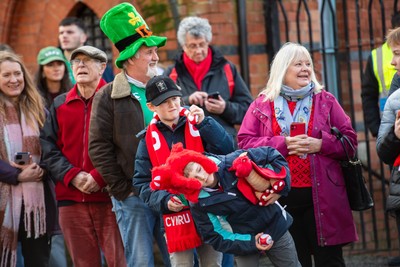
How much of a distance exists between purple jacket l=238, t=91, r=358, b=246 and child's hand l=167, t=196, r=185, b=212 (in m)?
0.84

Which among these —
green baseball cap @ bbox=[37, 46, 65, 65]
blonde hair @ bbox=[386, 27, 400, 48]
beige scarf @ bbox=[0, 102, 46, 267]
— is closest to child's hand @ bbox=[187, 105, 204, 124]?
blonde hair @ bbox=[386, 27, 400, 48]

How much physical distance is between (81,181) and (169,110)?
125 centimetres

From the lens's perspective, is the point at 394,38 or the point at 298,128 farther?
the point at 298,128

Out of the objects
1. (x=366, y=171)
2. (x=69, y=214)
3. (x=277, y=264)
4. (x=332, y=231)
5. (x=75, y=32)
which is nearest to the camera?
(x=277, y=264)

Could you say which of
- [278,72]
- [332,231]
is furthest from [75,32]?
[332,231]

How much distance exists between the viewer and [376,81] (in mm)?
8453

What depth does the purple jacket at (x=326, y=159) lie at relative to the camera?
21.7 feet

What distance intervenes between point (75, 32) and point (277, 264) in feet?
13.7

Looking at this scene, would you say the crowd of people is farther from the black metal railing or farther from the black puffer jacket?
the black metal railing

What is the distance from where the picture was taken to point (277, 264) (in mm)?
6125

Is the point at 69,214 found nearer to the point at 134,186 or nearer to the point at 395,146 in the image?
the point at 134,186

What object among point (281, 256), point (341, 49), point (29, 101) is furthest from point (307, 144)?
point (341, 49)

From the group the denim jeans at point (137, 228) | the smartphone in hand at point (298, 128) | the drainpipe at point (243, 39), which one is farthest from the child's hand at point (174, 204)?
the drainpipe at point (243, 39)

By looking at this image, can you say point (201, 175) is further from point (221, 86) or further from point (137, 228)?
point (221, 86)
